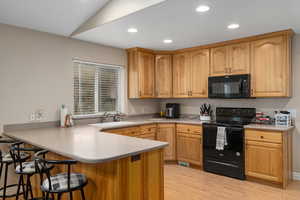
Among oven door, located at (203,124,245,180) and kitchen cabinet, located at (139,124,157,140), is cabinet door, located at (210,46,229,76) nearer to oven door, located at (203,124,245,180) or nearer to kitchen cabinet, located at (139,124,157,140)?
oven door, located at (203,124,245,180)

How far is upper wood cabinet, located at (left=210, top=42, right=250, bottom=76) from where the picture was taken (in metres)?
3.68

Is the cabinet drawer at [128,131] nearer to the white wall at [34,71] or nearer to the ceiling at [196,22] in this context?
the white wall at [34,71]

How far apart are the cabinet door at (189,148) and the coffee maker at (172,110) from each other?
2.16ft

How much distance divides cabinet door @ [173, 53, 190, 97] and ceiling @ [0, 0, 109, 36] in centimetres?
222

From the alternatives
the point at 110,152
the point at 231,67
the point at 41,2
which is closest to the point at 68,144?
the point at 110,152

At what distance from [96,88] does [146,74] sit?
1109mm

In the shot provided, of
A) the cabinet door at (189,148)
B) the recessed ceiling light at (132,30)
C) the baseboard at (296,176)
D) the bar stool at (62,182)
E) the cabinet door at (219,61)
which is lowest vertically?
the baseboard at (296,176)

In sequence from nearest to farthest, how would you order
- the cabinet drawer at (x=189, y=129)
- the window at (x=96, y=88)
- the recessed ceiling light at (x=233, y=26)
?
1. the recessed ceiling light at (x=233, y=26)
2. the window at (x=96, y=88)
3. the cabinet drawer at (x=189, y=129)

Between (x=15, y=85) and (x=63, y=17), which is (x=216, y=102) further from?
(x=15, y=85)

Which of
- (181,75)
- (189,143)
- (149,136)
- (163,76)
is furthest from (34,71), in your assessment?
(189,143)

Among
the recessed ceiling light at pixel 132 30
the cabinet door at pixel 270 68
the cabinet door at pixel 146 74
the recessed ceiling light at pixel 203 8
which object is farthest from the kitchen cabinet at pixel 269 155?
the recessed ceiling light at pixel 132 30

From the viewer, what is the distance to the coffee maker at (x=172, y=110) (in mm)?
4754

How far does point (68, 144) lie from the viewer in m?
2.11

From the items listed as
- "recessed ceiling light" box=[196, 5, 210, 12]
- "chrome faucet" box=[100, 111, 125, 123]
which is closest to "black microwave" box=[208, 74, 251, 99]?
"recessed ceiling light" box=[196, 5, 210, 12]
